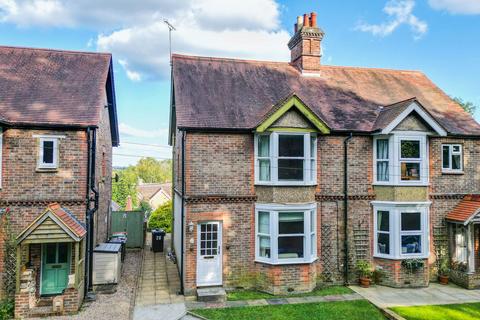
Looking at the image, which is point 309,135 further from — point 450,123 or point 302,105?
point 450,123

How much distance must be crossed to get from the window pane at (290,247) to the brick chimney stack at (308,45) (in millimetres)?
8809

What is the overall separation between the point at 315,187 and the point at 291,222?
1752 mm

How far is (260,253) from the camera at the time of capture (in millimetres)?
13523

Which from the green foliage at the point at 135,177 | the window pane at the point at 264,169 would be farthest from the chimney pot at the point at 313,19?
the green foliage at the point at 135,177

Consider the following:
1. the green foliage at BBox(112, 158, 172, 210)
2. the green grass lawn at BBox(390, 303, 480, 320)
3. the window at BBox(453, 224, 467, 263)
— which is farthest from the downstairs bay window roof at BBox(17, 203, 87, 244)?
the green foliage at BBox(112, 158, 172, 210)

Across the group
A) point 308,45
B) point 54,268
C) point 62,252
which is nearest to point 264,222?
point 62,252

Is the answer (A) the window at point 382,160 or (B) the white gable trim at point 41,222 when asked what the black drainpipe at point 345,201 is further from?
(B) the white gable trim at point 41,222

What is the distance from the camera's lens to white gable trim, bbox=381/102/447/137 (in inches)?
553

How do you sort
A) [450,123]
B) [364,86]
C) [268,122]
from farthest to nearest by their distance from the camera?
1. [364,86]
2. [450,123]
3. [268,122]

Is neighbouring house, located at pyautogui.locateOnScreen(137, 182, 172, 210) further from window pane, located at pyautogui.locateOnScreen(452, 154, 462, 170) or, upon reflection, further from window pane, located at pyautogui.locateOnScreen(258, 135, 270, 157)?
window pane, located at pyautogui.locateOnScreen(452, 154, 462, 170)

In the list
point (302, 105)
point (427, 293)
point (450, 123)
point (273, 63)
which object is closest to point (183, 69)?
point (273, 63)

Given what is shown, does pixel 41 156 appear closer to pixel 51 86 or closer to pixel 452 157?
pixel 51 86

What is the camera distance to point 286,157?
1353 centimetres

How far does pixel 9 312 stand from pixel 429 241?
1564 centimetres
